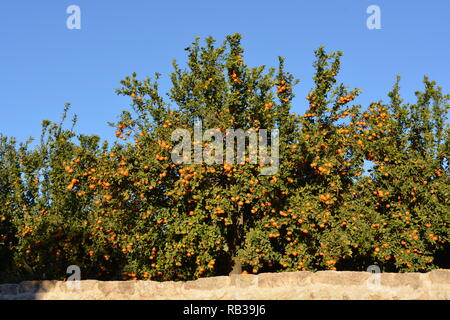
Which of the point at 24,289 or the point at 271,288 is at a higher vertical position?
the point at 271,288

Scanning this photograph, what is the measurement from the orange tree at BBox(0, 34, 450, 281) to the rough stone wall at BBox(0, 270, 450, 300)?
172cm

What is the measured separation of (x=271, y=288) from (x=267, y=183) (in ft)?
8.80

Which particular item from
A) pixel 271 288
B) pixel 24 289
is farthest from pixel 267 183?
pixel 24 289

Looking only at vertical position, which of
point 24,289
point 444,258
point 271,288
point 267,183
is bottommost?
point 24,289

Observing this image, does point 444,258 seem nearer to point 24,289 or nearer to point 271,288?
point 271,288

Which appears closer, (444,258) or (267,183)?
(267,183)

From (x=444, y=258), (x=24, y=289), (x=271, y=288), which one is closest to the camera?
(x=271, y=288)

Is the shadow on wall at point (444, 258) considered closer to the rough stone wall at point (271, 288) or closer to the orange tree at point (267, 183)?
the orange tree at point (267, 183)

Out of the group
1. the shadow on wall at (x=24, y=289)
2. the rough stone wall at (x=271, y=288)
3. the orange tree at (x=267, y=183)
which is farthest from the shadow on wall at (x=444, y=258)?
the shadow on wall at (x=24, y=289)

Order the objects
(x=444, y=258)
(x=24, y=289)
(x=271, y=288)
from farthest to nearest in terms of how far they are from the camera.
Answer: (x=444, y=258)
(x=24, y=289)
(x=271, y=288)

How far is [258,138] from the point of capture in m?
10.3

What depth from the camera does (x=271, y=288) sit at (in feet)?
24.8

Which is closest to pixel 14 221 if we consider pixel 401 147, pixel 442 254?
pixel 401 147

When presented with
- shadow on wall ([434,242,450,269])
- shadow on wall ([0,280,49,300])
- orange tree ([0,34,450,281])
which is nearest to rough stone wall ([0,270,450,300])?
shadow on wall ([0,280,49,300])
